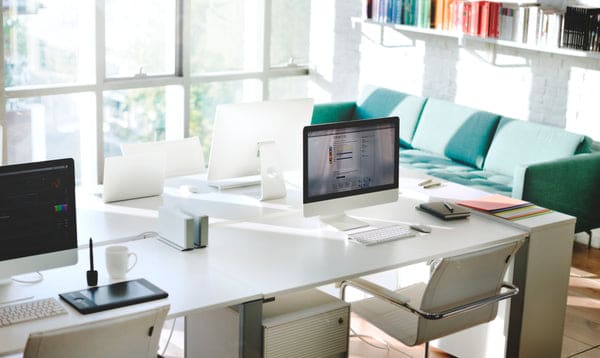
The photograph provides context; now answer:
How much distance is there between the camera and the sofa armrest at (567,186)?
5.64 metres

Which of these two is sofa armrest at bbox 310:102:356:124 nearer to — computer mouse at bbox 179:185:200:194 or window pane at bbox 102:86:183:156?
window pane at bbox 102:86:183:156

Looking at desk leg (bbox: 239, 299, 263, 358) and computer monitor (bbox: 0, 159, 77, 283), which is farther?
desk leg (bbox: 239, 299, 263, 358)

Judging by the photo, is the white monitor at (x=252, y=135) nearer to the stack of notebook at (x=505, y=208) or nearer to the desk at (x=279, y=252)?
the desk at (x=279, y=252)

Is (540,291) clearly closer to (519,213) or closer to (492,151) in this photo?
(519,213)

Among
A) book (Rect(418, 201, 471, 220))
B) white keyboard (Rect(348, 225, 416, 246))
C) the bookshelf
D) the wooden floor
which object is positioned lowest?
the wooden floor

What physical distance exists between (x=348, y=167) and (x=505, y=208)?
0.84m

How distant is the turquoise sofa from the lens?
18.8ft

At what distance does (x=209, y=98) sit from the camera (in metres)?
7.69

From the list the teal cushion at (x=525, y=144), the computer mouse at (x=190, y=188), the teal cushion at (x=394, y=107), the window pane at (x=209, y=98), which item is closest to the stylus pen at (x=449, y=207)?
the computer mouse at (x=190, y=188)

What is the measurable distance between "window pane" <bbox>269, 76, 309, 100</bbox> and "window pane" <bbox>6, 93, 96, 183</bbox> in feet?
5.88

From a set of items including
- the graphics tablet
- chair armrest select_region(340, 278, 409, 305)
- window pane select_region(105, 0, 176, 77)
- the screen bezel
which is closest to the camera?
the graphics tablet

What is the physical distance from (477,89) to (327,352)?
12.5 ft

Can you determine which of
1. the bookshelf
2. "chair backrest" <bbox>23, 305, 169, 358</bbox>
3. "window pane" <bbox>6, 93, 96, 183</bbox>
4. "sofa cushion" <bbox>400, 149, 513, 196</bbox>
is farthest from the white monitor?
"window pane" <bbox>6, 93, 96, 183</bbox>

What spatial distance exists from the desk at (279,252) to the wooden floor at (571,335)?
0.45 meters
